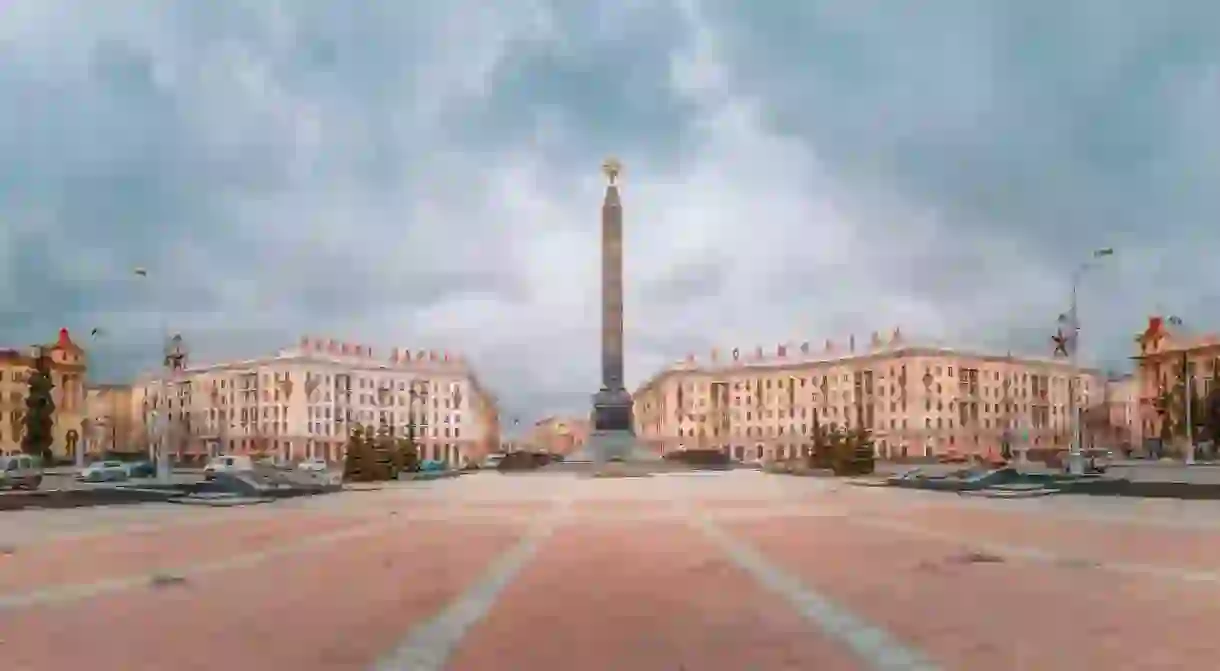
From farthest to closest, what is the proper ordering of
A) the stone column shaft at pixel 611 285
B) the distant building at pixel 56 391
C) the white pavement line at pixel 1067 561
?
1. the distant building at pixel 56 391
2. the stone column shaft at pixel 611 285
3. the white pavement line at pixel 1067 561

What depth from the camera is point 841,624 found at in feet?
33.6

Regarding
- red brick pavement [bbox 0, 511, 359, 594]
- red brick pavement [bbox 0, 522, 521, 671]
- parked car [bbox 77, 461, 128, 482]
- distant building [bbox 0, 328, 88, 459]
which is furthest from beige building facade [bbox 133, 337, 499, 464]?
red brick pavement [bbox 0, 522, 521, 671]

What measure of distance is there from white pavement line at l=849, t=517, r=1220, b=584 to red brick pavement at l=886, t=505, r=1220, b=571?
0.30 metres

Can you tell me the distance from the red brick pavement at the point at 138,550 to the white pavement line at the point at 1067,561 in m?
11.4

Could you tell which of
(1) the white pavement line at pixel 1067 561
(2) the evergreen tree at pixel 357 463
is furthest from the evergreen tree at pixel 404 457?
(1) the white pavement line at pixel 1067 561

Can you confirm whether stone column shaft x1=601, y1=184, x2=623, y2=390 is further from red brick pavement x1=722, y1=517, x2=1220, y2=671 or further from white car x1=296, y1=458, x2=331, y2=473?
red brick pavement x1=722, y1=517, x2=1220, y2=671

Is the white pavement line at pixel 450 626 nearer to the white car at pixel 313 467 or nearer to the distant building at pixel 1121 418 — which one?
the white car at pixel 313 467

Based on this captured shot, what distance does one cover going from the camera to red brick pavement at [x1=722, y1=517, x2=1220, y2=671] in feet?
28.4

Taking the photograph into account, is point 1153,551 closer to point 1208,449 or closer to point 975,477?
point 975,477

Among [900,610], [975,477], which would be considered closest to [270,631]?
[900,610]

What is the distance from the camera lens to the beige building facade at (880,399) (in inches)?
5576

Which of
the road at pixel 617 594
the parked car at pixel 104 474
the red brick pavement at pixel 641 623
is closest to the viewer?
the red brick pavement at pixel 641 623

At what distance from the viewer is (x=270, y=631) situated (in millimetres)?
10000

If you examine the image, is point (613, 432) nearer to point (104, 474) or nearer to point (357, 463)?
point (357, 463)
